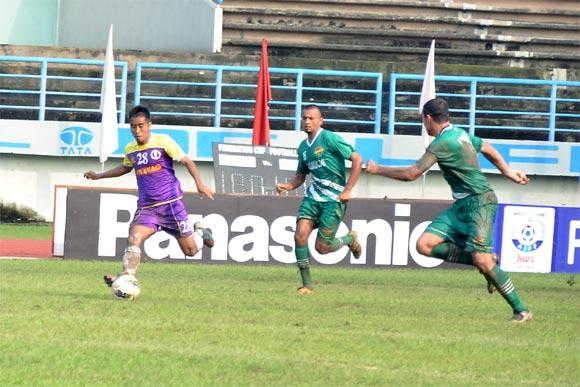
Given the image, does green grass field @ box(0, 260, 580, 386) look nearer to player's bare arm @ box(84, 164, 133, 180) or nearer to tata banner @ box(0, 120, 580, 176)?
player's bare arm @ box(84, 164, 133, 180)

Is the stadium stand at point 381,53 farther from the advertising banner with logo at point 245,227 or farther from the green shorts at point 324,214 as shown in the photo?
the green shorts at point 324,214

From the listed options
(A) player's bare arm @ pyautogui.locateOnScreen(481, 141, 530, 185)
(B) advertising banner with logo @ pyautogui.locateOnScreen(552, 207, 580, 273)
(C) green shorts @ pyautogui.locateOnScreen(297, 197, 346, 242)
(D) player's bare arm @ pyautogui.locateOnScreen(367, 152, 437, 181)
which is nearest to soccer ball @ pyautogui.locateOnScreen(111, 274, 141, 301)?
(C) green shorts @ pyautogui.locateOnScreen(297, 197, 346, 242)

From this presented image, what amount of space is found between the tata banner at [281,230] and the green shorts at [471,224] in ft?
22.7

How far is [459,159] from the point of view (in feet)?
43.6

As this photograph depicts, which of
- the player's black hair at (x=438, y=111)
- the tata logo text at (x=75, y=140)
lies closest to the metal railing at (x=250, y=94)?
the tata logo text at (x=75, y=140)

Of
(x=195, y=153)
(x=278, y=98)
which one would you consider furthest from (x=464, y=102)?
(x=195, y=153)

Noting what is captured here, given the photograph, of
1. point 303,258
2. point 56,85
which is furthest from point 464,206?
point 56,85

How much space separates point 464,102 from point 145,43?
7176 millimetres

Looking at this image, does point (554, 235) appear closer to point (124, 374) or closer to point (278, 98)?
point (278, 98)

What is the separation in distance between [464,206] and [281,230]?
713cm

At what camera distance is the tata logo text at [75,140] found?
26.9 meters

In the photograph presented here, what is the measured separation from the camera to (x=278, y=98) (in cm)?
2852

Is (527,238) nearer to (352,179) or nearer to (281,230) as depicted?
(281,230)

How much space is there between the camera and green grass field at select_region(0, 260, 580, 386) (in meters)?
9.70
